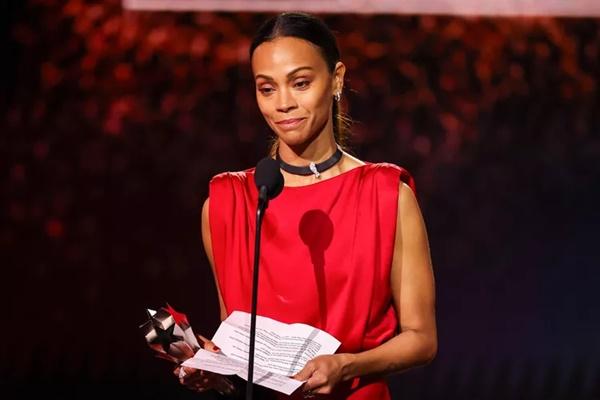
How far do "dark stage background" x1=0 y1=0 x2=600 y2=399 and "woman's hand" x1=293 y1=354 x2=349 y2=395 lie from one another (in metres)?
1.79

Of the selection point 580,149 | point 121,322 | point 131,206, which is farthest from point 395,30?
point 121,322

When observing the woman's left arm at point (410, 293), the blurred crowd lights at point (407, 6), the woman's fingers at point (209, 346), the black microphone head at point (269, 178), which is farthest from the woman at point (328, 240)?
the blurred crowd lights at point (407, 6)

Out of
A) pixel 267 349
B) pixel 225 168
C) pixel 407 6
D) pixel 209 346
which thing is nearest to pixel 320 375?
pixel 267 349

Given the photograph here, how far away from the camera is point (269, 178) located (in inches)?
62.0

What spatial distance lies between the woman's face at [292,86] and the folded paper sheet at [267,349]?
1.24 ft

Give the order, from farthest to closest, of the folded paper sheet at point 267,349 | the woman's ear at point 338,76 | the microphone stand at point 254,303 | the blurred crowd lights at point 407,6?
the blurred crowd lights at point 407,6, the woman's ear at point 338,76, the folded paper sheet at point 267,349, the microphone stand at point 254,303

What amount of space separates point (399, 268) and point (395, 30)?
5.43 feet

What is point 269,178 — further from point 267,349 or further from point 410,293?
point 410,293

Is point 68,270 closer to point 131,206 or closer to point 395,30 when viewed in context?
point 131,206

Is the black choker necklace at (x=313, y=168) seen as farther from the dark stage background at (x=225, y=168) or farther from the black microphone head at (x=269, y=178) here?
the dark stage background at (x=225, y=168)

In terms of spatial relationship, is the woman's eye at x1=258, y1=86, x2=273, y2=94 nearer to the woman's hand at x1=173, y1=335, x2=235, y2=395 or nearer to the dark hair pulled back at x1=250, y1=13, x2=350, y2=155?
the dark hair pulled back at x1=250, y1=13, x2=350, y2=155

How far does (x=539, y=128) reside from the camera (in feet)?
11.2

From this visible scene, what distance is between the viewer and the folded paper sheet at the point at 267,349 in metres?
1.59

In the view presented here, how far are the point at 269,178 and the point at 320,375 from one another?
34cm
